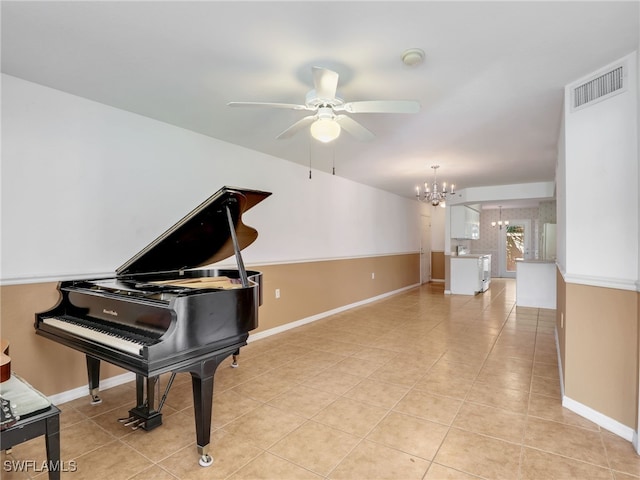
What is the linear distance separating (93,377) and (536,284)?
6765 millimetres

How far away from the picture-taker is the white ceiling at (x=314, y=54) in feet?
5.89

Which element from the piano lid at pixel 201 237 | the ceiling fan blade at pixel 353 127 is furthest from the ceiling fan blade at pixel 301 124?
the piano lid at pixel 201 237

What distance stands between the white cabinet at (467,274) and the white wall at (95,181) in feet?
16.4

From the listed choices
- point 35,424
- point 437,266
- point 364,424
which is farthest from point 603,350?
point 437,266

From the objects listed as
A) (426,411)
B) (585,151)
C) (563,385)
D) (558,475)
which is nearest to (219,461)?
(426,411)

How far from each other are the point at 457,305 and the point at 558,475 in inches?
194

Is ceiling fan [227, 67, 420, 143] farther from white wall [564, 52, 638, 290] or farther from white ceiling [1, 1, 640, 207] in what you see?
white wall [564, 52, 638, 290]

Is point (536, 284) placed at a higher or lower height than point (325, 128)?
lower

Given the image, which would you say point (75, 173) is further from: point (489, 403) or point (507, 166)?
point (507, 166)

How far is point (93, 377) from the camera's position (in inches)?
105

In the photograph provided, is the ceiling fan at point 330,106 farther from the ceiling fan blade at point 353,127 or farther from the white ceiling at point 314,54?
the white ceiling at point 314,54

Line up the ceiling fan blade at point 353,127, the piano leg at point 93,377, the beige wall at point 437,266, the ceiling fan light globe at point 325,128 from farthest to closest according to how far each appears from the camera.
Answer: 1. the beige wall at point 437,266
2. the piano leg at point 93,377
3. the ceiling fan blade at point 353,127
4. the ceiling fan light globe at point 325,128
